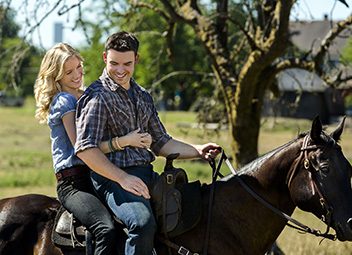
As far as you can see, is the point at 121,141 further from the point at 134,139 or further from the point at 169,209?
the point at 169,209

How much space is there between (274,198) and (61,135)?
1.51 meters

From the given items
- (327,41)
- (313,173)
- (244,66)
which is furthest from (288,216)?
(327,41)

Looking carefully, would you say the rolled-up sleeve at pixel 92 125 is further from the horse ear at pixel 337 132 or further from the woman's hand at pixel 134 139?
the horse ear at pixel 337 132

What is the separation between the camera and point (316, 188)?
4.89 m

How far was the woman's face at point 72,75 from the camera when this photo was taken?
5.54 metres

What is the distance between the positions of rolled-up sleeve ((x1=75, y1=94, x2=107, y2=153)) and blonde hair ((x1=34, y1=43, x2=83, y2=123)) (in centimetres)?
67

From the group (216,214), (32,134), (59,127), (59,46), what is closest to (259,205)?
(216,214)

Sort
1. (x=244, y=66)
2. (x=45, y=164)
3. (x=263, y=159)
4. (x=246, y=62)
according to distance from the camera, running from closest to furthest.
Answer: (x=263, y=159) < (x=244, y=66) < (x=246, y=62) < (x=45, y=164)

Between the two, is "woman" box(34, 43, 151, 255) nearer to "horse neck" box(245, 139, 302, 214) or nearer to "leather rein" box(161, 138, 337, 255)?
"leather rein" box(161, 138, 337, 255)

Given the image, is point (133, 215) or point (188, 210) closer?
point (133, 215)

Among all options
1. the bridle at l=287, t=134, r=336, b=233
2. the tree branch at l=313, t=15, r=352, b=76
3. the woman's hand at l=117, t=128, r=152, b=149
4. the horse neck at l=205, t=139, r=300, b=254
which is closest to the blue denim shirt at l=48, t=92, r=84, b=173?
the woman's hand at l=117, t=128, r=152, b=149

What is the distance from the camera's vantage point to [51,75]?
18.2 feet

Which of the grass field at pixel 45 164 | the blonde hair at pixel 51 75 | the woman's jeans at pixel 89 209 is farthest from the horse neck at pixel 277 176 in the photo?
the blonde hair at pixel 51 75

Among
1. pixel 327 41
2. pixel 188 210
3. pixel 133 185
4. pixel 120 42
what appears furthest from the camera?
pixel 327 41
